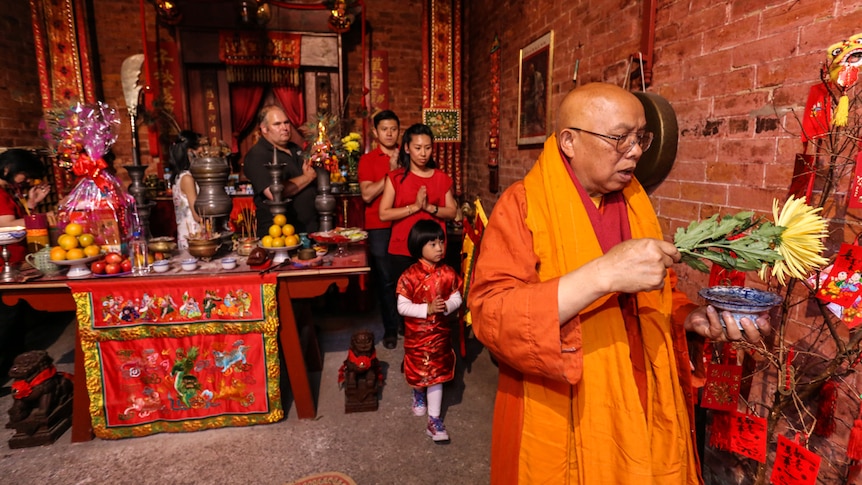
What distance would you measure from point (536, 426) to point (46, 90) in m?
7.59

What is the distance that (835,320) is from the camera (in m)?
1.58

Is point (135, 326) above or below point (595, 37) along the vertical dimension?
below

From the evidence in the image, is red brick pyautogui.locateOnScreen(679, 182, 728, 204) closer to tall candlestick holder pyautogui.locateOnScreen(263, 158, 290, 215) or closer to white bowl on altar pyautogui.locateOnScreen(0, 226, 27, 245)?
tall candlestick holder pyautogui.locateOnScreen(263, 158, 290, 215)

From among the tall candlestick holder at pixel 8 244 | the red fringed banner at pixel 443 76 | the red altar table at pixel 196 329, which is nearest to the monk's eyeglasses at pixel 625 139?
the red altar table at pixel 196 329

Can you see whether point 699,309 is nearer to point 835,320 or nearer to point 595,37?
point 835,320

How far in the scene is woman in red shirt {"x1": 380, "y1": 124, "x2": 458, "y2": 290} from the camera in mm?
3426

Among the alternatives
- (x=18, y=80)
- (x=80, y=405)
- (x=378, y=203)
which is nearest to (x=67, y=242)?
(x=80, y=405)

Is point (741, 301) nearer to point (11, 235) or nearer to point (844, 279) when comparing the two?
point (844, 279)

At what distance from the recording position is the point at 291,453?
2.65 metres

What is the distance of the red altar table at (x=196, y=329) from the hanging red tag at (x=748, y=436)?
1979 millimetres

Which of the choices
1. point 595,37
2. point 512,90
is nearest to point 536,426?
point 595,37

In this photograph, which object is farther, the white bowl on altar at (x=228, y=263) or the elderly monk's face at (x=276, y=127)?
the elderly monk's face at (x=276, y=127)

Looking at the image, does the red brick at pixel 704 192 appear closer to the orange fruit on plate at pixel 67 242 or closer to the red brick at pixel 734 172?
the red brick at pixel 734 172

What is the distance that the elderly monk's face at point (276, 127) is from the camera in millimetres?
3380
